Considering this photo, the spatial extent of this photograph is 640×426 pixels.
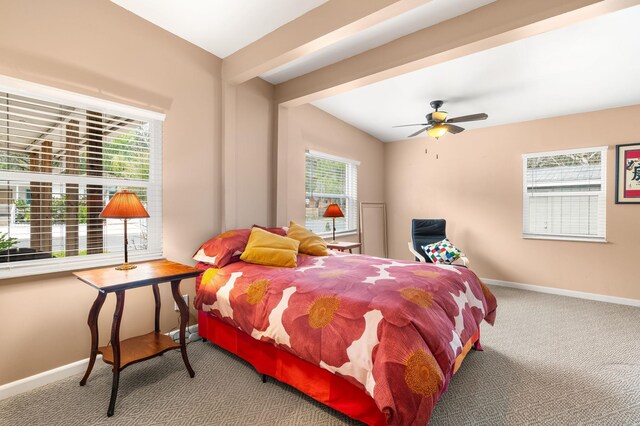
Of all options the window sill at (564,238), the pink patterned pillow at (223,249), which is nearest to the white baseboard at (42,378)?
the pink patterned pillow at (223,249)

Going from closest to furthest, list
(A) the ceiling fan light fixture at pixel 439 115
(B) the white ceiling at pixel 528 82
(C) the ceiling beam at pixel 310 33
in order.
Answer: (C) the ceiling beam at pixel 310 33, (B) the white ceiling at pixel 528 82, (A) the ceiling fan light fixture at pixel 439 115

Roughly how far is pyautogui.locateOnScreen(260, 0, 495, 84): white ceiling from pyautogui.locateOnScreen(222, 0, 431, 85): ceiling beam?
353 mm

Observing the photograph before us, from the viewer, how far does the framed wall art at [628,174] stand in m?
3.84

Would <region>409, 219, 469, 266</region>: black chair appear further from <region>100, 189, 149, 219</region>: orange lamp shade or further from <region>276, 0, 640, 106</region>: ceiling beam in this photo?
<region>100, 189, 149, 219</region>: orange lamp shade

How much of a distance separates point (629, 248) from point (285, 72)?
483 cm

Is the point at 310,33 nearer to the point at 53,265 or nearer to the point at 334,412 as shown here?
the point at 53,265

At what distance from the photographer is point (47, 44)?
216cm

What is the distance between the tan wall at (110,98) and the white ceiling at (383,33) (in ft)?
2.89

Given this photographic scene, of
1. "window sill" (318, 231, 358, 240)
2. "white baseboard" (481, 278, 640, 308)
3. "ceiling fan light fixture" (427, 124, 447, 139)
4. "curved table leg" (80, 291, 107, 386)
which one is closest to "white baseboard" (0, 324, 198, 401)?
"curved table leg" (80, 291, 107, 386)

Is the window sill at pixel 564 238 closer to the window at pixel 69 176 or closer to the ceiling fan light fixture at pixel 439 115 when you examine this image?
the ceiling fan light fixture at pixel 439 115

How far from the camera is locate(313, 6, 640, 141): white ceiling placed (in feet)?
8.54

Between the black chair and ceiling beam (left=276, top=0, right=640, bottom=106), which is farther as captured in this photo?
the black chair

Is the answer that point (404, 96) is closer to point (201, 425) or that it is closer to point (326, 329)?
point (326, 329)

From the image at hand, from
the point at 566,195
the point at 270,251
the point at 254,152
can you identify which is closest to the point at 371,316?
the point at 270,251
